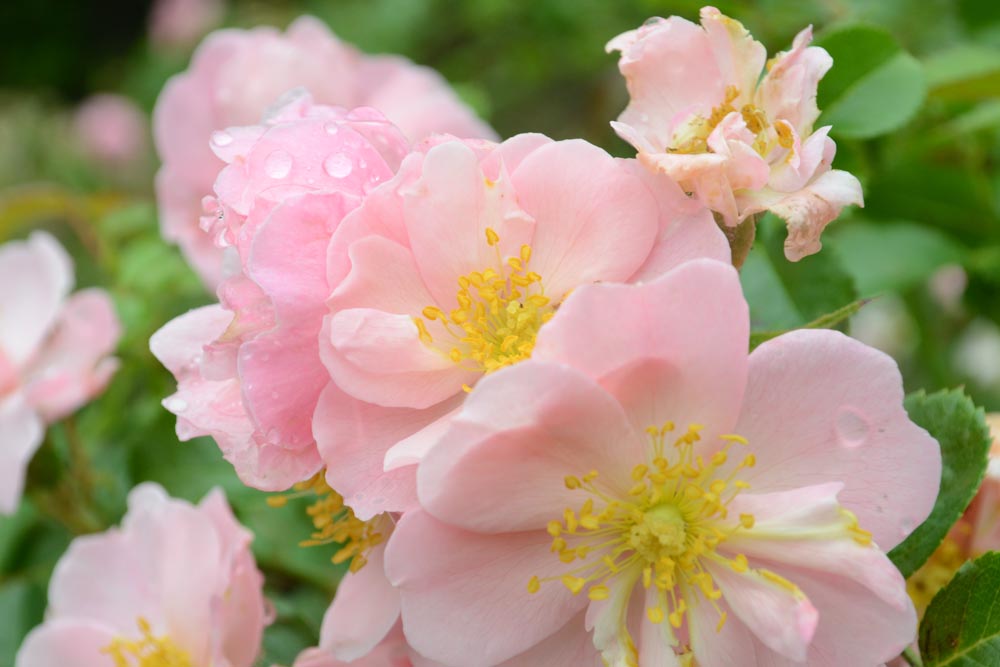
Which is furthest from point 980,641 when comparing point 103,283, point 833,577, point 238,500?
point 103,283

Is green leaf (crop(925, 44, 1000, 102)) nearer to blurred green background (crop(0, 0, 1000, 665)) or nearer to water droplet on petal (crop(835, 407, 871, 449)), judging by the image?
blurred green background (crop(0, 0, 1000, 665))

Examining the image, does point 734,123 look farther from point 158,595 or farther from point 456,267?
point 158,595

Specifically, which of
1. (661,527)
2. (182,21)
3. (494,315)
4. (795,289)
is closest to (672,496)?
(661,527)

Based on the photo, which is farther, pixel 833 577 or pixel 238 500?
pixel 238 500

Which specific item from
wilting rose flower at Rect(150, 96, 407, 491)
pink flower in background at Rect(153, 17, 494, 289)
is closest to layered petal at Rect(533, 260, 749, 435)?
wilting rose flower at Rect(150, 96, 407, 491)

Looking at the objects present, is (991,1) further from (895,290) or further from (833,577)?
(833,577)

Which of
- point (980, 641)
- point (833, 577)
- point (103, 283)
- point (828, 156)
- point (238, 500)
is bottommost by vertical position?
point (103, 283)
